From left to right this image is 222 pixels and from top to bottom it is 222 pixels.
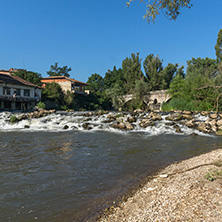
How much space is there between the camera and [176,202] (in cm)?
354

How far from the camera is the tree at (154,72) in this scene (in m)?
53.5

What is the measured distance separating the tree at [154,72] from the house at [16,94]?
3018cm

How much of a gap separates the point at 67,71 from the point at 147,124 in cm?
6882

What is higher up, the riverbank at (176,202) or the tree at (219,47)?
the tree at (219,47)

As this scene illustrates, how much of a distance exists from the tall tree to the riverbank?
168 feet

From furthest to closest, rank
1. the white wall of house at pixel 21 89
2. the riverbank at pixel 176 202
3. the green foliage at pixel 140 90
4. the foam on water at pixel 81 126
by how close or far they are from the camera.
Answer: the green foliage at pixel 140 90, the white wall of house at pixel 21 89, the foam on water at pixel 81 126, the riverbank at pixel 176 202

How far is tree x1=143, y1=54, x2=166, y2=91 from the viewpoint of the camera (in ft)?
176

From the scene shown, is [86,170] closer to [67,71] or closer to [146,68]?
[146,68]

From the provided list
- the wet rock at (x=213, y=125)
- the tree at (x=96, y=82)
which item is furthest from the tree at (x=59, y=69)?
the wet rock at (x=213, y=125)

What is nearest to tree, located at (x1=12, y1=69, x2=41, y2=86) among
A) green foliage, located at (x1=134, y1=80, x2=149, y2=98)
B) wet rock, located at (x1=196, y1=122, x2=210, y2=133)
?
green foliage, located at (x1=134, y1=80, x2=149, y2=98)

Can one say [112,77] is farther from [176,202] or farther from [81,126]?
[176,202]

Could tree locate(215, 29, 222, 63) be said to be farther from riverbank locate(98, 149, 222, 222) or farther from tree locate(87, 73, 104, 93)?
riverbank locate(98, 149, 222, 222)

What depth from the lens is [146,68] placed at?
5581 centimetres

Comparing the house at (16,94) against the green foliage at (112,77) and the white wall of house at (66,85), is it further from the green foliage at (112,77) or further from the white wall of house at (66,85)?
the green foliage at (112,77)
